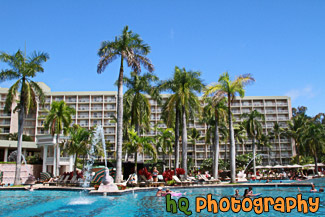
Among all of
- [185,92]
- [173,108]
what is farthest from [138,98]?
[185,92]

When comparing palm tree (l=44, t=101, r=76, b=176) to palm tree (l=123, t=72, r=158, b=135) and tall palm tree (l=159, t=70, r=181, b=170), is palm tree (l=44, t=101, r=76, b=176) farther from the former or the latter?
tall palm tree (l=159, t=70, r=181, b=170)

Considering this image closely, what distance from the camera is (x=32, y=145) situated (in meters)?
55.1

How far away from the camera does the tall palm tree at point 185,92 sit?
31047mm

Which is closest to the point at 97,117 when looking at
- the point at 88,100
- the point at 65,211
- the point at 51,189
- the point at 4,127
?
the point at 88,100

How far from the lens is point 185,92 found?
30.9m

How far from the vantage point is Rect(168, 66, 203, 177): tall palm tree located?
31047mm

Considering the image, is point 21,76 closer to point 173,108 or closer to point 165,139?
point 173,108

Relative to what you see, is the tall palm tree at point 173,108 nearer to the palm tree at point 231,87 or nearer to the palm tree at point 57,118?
the palm tree at point 231,87

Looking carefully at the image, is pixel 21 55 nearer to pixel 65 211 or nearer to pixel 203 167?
pixel 65 211

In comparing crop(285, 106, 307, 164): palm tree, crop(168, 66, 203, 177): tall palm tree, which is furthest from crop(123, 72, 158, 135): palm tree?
crop(285, 106, 307, 164): palm tree

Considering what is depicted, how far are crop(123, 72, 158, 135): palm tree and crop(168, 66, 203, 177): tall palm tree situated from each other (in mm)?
4373

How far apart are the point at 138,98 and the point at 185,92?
7.17 m

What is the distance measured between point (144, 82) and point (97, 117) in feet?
165

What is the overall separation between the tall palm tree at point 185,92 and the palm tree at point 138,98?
14.3 feet
